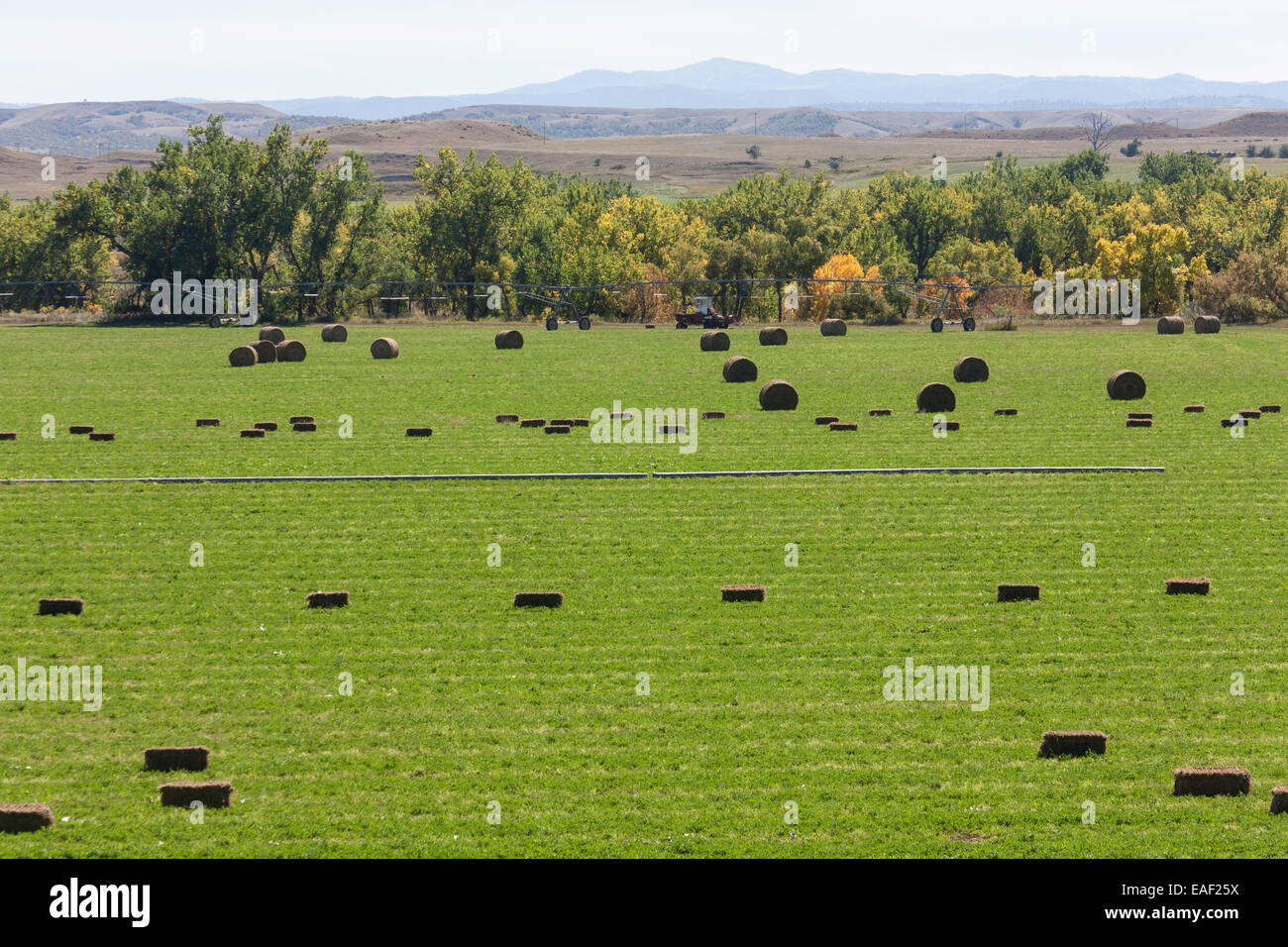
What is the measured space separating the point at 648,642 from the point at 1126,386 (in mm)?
27627

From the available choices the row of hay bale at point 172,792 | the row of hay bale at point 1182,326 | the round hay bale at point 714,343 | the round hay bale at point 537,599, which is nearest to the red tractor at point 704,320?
the round hay bale at point 714,343

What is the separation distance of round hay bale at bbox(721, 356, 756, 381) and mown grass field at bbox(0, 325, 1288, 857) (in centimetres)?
1086

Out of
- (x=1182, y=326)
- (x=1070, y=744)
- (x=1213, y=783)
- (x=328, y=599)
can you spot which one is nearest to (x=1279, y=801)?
(x=1213, y=783)

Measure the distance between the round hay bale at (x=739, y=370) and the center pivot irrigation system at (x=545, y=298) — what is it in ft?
113

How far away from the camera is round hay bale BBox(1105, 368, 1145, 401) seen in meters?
38.9

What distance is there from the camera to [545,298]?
7994 cm

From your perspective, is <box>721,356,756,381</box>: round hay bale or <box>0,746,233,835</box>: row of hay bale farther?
<box>721,356,756,381</box>: round hay bale

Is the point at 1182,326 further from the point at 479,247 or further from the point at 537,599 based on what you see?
the point at 537,599

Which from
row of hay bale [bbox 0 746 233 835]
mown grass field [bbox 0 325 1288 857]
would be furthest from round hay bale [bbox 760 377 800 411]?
row of hay bale [bbox 0 746 233 835]

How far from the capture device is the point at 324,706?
13.6m

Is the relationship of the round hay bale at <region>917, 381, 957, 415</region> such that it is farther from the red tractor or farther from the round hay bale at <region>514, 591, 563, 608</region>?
the red tractor

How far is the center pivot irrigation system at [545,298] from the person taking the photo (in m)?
83.3

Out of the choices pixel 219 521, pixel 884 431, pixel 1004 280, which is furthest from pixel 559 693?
pixel 1004 280
